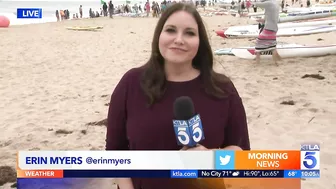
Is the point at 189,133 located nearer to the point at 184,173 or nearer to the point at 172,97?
the point at 184,173

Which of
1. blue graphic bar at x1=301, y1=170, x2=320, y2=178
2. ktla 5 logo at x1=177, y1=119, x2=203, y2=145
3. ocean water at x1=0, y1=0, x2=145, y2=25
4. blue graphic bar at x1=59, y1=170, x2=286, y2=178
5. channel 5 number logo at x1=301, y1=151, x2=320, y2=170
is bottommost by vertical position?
blue graphic bar at x1=301, y1=170, x2=320, y2=178

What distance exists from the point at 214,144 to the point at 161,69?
0.46 meters

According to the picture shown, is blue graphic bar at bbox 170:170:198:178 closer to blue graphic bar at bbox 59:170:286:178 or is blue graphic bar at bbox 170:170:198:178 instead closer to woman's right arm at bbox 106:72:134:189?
blue graphic bar at bbox 59:170:286:178

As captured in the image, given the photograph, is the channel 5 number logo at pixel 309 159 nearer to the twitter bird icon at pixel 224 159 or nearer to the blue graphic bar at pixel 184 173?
the twitter bird icon at pixel 224 159

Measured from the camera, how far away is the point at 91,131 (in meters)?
4.91

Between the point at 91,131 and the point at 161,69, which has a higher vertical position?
the point at 161,69

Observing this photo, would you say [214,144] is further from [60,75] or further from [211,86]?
[60,75]

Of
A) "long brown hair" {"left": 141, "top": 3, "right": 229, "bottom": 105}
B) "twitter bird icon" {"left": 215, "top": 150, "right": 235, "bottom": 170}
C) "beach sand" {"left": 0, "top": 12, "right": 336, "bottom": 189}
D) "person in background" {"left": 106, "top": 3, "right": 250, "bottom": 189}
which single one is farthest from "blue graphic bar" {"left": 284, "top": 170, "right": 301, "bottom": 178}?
"beach sand" {"left": 0, "top": 12, "right": 336, "bottom": 189}

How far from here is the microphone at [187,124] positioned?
55.7 inches

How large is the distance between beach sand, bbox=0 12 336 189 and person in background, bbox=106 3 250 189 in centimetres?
41

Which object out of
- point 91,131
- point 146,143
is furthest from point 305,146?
point 91,131

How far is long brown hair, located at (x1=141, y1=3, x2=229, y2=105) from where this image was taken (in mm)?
1763

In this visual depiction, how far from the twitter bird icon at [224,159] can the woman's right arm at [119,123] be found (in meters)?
0.52

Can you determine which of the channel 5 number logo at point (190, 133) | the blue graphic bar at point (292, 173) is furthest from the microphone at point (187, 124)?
the blue graphic bar at point (292, 173)
